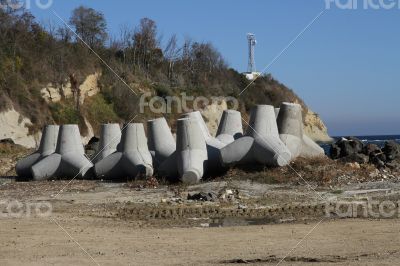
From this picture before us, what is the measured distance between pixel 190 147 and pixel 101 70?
34.4 metres

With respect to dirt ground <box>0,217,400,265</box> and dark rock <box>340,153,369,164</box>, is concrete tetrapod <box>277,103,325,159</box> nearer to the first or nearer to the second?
dark rock <box>340,153,369,164</box>

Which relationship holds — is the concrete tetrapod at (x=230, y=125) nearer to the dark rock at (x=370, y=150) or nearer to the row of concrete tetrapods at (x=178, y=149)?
the row of concrete tetrapods at (x=178, y=149)

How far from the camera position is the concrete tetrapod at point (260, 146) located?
67.0 feet

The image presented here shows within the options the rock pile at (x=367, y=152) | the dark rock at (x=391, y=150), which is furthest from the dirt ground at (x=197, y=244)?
the dark rock at (x=391, y=150)

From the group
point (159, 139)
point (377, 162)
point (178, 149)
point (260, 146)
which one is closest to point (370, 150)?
point (377, 162)

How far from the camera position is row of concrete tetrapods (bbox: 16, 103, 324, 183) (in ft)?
68.0

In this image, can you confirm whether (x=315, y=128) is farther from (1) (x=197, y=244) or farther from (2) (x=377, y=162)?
(1) (x=197, y=244)

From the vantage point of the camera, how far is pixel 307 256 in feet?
31.6

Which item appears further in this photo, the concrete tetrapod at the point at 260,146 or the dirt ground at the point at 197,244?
the concrete tetrapod at the point at 260,146

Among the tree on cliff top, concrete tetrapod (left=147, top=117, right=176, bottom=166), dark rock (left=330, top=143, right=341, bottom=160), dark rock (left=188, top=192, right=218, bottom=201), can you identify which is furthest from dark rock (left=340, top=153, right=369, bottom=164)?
the tree on cliff top

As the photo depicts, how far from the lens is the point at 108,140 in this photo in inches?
947

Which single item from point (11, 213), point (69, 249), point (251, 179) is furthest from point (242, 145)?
point (69, 249)

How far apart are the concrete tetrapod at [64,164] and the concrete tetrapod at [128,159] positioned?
26.4 inches

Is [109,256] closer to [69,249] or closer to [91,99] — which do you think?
[69,249]
